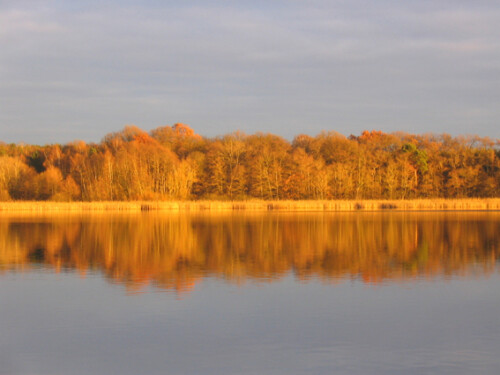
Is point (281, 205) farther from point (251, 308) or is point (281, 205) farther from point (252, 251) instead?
point (251, 308)

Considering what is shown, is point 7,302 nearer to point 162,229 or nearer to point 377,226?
point 162,229

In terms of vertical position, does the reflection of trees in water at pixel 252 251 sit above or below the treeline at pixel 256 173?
below

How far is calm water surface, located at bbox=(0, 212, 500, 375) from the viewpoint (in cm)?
704

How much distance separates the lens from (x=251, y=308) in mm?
9734

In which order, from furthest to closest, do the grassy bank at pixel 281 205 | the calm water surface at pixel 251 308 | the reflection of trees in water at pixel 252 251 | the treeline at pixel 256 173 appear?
the treeline at pixel 256 173
the grassy bank at pixel 281 205
the reflection of trees in water at pixel 252 251
the calm water surface at pixel 251 308

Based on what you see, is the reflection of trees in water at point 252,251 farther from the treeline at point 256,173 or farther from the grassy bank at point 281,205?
the treeline at point 256,173

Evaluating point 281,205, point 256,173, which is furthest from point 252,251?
point 256,173

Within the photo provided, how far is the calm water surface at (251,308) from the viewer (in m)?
7.04

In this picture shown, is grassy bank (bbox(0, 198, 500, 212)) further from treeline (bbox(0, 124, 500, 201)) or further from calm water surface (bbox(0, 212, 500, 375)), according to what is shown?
calm water surface (bbox(0, 212, 500, 375))

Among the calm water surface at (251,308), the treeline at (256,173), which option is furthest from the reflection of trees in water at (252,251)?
the treeline at (256,173)

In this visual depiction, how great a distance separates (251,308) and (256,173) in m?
44.5

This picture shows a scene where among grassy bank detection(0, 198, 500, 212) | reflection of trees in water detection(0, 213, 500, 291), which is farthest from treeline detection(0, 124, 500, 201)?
reflection of trees in water detection(0, 213, 500, 291)

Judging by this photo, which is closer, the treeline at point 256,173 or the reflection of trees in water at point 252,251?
the reflection of trees in water at point 252,251

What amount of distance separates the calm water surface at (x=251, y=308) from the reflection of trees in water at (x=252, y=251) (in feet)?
0.23
